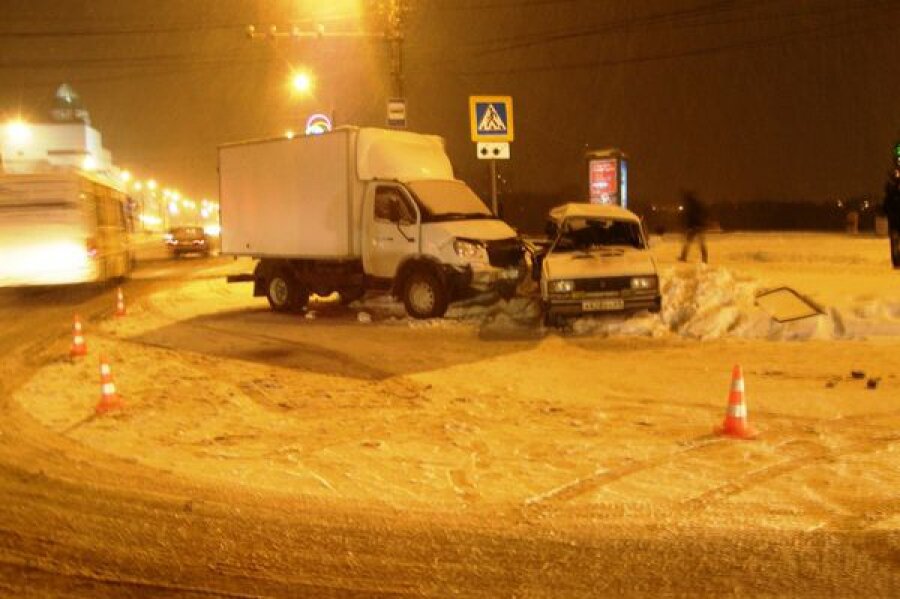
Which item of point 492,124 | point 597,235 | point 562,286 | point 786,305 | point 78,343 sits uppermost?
point 492,124

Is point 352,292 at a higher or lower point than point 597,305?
higher

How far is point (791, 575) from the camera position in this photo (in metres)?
4.36

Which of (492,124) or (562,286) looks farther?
(492,124)

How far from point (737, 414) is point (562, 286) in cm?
548

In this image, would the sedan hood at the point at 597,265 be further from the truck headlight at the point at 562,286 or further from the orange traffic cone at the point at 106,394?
the orange traffic cone at the point at 106,394

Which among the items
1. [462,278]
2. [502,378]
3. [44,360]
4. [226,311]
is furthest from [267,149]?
[502,378]

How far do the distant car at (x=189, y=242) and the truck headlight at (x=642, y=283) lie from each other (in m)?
32.7

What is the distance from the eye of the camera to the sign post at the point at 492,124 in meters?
15.3

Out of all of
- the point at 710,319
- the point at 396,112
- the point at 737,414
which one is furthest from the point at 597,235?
the point at 396,112

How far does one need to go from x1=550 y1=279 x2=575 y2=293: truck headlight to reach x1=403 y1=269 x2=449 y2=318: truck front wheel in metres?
2.23

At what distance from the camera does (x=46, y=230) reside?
20.0 meters

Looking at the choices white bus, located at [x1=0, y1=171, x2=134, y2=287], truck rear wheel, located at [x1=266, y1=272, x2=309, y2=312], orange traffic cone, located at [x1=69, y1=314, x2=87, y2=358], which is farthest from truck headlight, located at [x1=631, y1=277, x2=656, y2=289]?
white bus, located at [x1=0, y1=171, x2=134, y2=287]

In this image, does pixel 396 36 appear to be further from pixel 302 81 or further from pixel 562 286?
pixel 562 286

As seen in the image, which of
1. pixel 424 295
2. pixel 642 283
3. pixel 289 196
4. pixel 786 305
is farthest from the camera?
pixel 289 196
